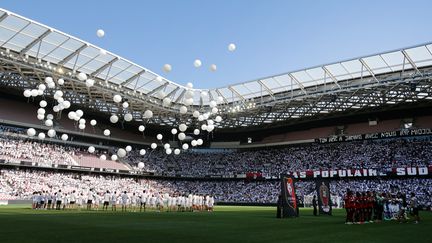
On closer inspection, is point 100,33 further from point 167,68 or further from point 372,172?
point 372,172

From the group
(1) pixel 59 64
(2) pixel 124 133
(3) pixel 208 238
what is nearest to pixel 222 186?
(2) pixel 124 133

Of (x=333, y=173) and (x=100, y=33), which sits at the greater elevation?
(x=100, y=33)

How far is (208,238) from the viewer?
10.4m

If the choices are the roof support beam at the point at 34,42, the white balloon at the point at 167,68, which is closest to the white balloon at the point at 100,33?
the white balloon at the point at 167,68

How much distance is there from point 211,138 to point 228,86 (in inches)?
1007

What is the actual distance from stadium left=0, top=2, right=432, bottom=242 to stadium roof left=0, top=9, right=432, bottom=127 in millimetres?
135

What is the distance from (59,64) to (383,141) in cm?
3988

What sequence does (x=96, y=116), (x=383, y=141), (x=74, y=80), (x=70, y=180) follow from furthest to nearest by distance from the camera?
1. (x=96, y=116)
2. (x=383, y=141)
3. (x=70, y=180)
4. (x=74, y=80)

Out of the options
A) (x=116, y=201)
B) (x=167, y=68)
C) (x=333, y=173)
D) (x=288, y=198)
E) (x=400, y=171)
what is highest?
(x=167, y=68)

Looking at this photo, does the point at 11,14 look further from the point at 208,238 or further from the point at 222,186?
the point at 222,186

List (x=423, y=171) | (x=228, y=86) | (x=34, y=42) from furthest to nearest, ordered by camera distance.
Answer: (x=423, y=171) < (x=228, y=86) < (x=34, y=42)

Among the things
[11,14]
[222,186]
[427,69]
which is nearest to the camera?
[11,14]

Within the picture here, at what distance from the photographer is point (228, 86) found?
1563 inches

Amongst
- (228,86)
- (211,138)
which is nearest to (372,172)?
(228,86)
